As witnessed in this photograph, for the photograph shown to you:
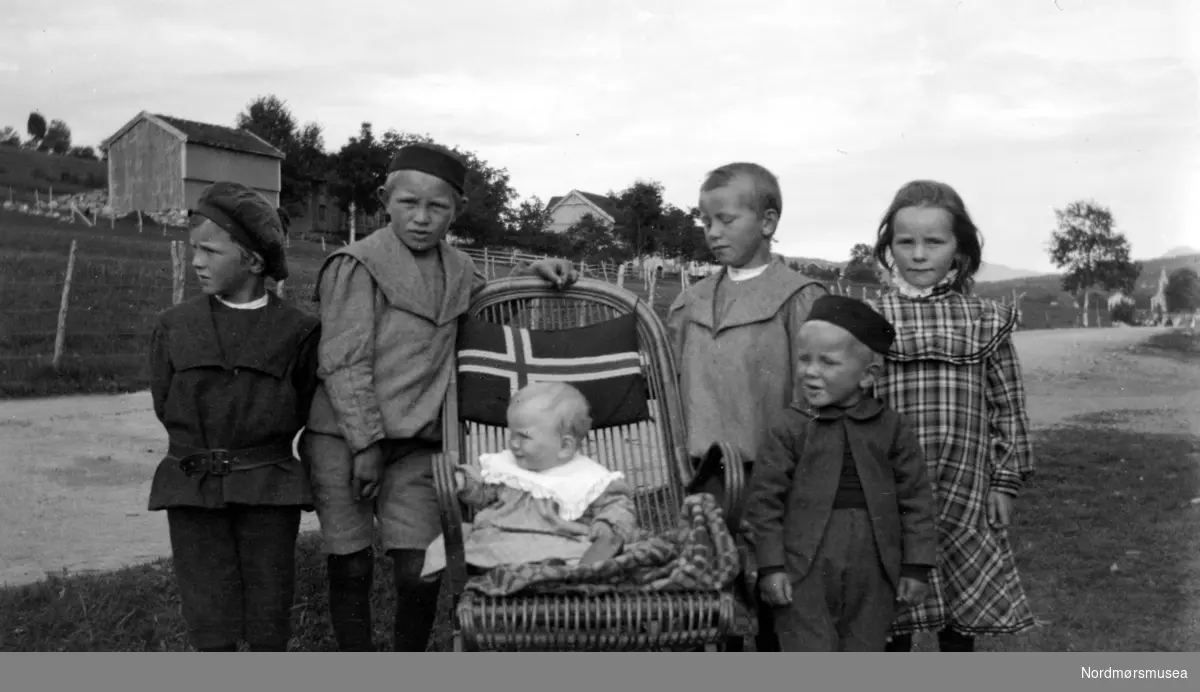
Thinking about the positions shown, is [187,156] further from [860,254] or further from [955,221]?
[955,221]

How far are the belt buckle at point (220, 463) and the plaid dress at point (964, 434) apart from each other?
6.30 feet

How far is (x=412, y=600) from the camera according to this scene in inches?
128

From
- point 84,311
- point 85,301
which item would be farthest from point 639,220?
point 85,301

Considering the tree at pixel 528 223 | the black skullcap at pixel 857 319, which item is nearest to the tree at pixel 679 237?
the tree at pixel 528 223

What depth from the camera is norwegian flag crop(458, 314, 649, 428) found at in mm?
3359

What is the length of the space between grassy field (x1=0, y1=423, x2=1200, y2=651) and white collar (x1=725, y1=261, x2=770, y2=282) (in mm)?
2006

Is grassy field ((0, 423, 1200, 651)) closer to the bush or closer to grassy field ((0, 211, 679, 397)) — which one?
the bush

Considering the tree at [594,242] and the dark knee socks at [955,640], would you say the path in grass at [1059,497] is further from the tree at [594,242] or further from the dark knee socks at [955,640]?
the tree at [594,242]

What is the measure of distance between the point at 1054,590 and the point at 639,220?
3.07m

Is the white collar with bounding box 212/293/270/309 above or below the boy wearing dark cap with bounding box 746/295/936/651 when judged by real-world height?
above

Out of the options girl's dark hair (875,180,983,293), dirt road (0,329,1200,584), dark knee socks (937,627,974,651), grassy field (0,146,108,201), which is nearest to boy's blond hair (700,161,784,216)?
girl's dark hair (875,180,983,293)

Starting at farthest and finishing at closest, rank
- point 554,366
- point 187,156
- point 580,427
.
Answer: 1. point 187,156
2. point 554,366
3. point 580,427
